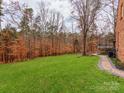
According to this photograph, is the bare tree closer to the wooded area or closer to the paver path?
the wooded area

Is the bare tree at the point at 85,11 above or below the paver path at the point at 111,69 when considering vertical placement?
above

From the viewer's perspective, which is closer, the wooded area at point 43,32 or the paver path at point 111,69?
the paver path at point 111,69

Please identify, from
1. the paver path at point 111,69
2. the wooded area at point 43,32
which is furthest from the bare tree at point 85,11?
the paver path at point 111,69

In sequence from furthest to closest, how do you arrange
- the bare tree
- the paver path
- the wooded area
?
the bare tree, the wooded area, the paver path

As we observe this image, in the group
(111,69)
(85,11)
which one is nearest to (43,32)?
(85,11)

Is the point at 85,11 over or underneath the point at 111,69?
over

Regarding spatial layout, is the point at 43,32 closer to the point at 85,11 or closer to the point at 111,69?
the point at 85,11

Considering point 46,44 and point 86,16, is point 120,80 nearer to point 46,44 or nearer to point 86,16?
point 86,16

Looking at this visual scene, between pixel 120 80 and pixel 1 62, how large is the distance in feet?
52.4

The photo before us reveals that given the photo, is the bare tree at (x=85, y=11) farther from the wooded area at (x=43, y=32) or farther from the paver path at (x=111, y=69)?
the paver path at (x=111, y=69)

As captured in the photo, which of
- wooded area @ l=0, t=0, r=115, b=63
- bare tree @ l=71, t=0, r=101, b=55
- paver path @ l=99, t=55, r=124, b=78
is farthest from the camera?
bare tree @ l=71, t=0, r=101, b=55

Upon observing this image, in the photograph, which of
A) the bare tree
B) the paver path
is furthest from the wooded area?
the paver path

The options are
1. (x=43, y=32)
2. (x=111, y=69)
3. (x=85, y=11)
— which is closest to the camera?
(x=111, y=69)

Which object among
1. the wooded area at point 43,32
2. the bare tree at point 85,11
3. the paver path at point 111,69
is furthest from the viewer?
the bare tree at point 85,11
